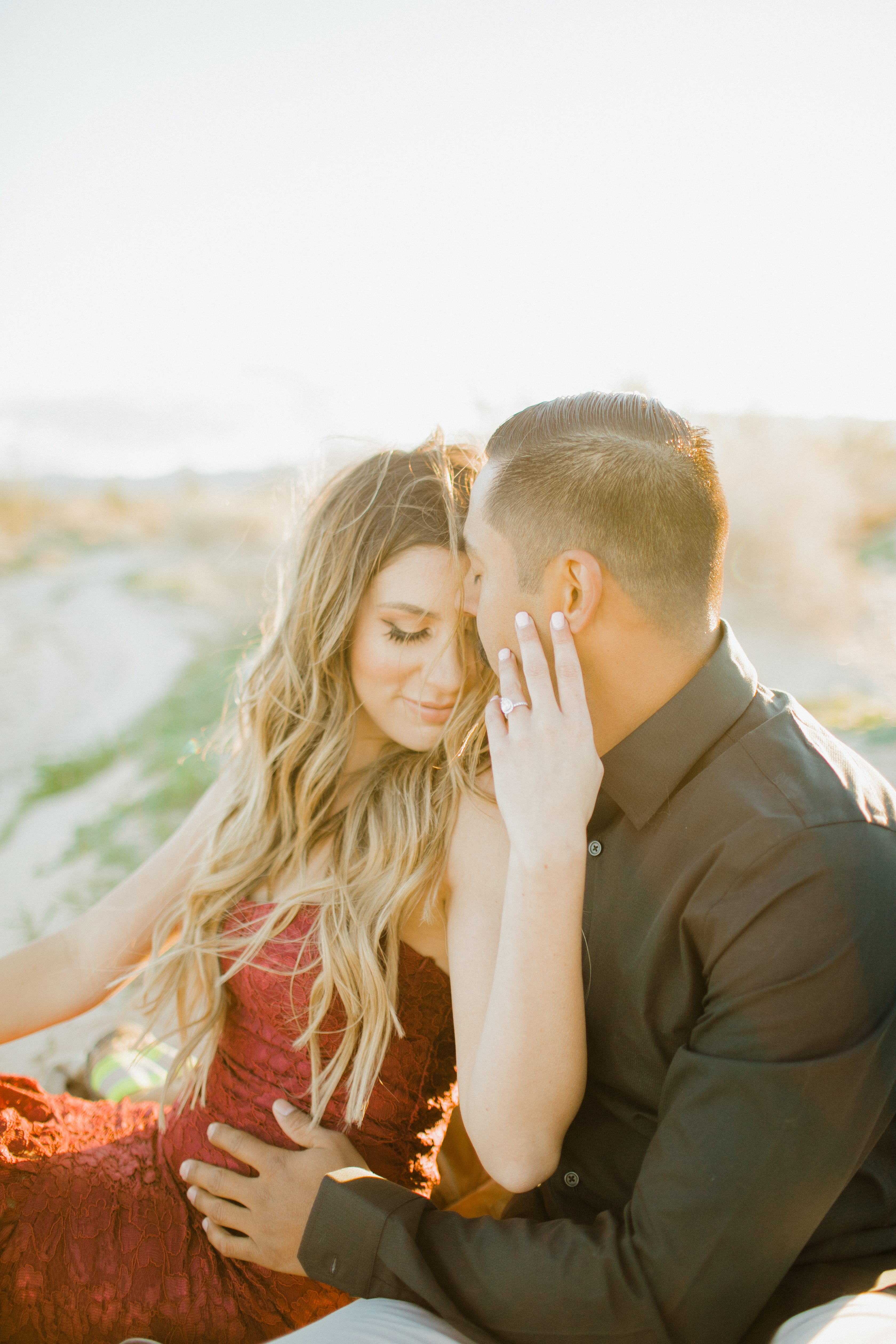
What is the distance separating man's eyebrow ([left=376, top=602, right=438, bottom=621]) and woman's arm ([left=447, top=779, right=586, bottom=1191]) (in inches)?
31.8

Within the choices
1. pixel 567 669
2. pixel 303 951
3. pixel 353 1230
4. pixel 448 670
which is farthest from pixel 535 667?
pixel 353 1230

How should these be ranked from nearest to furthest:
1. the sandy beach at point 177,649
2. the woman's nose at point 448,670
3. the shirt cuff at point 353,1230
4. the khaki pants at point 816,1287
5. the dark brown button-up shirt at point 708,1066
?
1. the dark brown button-up shirt at point 708,1066
2. the khaki pants at point 816,1287
3. the shirt cuff at point 353,1230
4. the woman's nose at point 448,670
5. the sandy beach at point 177,649

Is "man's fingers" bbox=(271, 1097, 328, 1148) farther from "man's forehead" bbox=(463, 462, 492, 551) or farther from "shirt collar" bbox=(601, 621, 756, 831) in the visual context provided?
"man's forehead" bbox=(463, 462, 492, 551)

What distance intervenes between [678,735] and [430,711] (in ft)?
2.53

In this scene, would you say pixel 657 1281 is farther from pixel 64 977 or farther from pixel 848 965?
pixel 64 977

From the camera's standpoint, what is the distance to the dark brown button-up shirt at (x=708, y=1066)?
1381mm

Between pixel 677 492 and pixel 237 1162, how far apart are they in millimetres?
1902

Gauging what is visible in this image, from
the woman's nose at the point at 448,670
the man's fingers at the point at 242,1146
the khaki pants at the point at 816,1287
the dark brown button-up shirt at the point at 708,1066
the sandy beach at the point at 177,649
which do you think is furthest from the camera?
the sandy beach at the point at 177,649

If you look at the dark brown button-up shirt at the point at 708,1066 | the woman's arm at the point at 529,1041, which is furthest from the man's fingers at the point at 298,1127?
the woman's arm at the point at 529,1041

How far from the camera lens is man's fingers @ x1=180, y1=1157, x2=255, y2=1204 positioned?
6.26 feet

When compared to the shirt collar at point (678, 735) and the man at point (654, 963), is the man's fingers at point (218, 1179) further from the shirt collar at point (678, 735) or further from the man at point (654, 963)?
the shirt collar at point (678, 735)

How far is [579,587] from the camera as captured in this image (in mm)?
1703

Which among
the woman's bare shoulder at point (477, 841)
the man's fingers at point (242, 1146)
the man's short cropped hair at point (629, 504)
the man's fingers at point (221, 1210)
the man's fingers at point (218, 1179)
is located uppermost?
the man's short cropped hair at point (629, 504)

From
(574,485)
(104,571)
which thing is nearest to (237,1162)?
(574,485)
